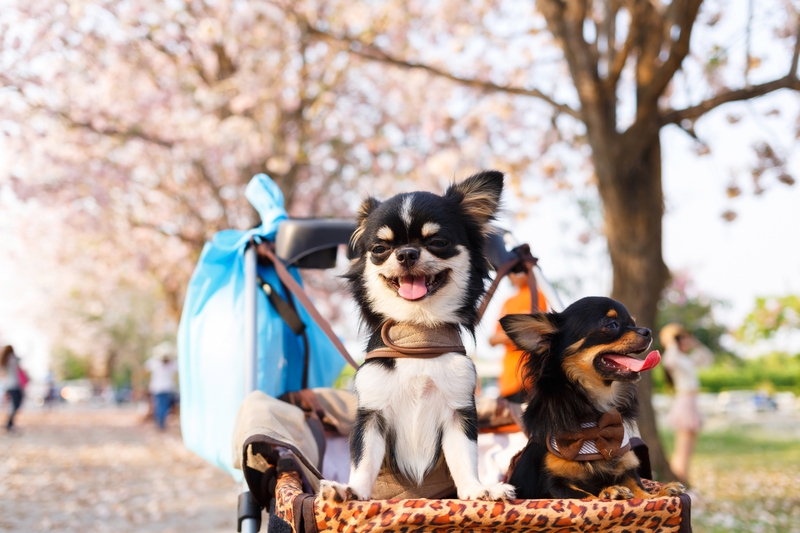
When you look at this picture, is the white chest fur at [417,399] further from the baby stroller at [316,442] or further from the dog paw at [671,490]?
the dog paw at [671,490]

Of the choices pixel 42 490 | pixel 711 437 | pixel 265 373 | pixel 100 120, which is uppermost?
pixel 100 120

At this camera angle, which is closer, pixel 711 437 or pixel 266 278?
pixel 266 278

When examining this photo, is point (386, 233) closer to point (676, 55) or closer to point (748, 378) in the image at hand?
point (676, 55)

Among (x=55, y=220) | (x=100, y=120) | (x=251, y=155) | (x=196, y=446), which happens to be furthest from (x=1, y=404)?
(x=196, y=446)

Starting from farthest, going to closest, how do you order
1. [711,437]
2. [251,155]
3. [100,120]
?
[711,437]
[100,120]
[251,155]

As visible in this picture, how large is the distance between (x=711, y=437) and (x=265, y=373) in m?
13.1

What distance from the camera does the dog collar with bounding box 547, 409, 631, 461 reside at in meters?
1.74

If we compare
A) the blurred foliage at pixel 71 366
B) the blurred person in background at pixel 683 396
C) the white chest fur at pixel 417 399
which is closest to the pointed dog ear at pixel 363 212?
the white chest fur at pixel 417 399

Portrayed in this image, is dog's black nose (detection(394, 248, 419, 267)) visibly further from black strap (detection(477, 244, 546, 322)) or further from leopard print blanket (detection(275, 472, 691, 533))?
black strap (detection(477, 244, 546, 322))

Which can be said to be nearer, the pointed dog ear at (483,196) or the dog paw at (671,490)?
the dog paw at (671,490)

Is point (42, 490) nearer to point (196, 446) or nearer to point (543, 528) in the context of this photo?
point (196, 446)

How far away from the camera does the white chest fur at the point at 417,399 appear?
1.75m

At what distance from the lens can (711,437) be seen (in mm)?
13477

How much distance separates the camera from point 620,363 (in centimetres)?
171
